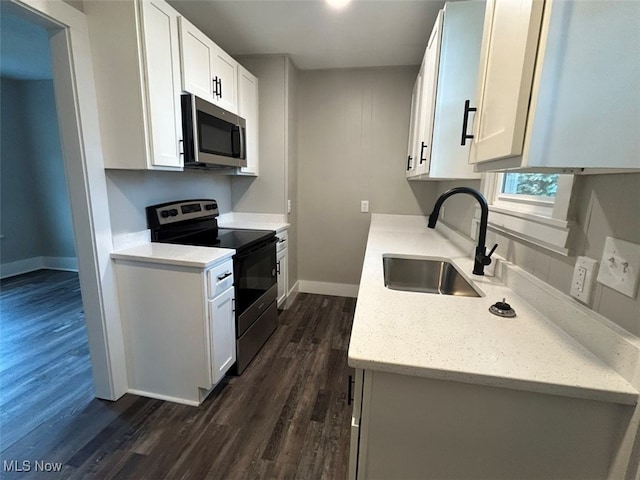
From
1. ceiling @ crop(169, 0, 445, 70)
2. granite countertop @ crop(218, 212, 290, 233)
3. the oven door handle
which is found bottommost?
the oven door handle

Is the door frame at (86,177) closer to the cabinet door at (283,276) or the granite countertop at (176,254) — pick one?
the granite countertop at (176,254)

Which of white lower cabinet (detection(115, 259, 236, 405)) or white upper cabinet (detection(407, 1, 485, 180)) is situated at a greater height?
white upper cabinet (detection(407, 1, 485, 180))

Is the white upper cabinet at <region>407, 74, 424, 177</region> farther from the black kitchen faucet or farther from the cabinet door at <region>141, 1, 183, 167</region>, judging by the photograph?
the cabinet door at <region>141, 1, 183, 167</region>

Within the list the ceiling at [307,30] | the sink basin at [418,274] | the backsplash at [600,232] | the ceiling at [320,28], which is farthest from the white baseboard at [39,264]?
the backsplash at [600,232]

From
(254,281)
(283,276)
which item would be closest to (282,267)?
(283,276)

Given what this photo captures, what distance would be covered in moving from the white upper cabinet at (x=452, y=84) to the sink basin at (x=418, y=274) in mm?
524

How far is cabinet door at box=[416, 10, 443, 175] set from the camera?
1687mm

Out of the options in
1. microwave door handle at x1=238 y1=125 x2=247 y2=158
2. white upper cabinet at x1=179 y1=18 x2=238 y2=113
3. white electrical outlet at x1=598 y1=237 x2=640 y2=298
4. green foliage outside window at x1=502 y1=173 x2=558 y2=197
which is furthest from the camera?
microwave door handle at x1=238 y1=125 x2=247 y2=158

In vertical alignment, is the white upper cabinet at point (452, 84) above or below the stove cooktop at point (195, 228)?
above

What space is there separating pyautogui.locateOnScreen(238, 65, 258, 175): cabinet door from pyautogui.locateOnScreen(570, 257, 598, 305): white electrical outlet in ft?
7.92

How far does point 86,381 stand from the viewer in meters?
1.92

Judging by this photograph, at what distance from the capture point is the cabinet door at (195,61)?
70.1 inches

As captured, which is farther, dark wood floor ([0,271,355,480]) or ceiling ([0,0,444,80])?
ceiling ([0,0,444,80])

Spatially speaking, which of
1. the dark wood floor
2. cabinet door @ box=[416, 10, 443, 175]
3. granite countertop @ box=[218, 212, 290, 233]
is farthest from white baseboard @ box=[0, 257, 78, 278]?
cabinet door @ box=[416, 10, 443, 175]
